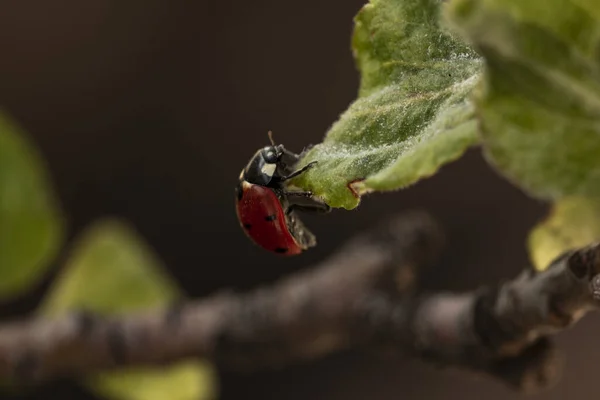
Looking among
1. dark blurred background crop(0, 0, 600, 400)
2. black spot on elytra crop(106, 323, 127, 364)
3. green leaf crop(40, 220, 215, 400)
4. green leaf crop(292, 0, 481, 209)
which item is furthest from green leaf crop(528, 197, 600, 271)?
dark blurred background crop(0, 0, 600, 400)

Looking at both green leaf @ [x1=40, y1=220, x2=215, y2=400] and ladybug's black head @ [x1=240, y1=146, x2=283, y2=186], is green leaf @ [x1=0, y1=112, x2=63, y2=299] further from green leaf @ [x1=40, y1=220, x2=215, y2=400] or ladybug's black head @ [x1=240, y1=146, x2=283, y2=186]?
ladybug's black head @ [x1=240, y1=146, x2=283, y2=186]


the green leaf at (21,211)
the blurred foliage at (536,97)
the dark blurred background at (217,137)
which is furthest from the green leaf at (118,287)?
the blurred foliage at (536,97)

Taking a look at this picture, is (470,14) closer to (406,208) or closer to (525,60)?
(525,60)

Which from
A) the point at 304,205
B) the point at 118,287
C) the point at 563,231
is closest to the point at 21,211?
the point at 118,287

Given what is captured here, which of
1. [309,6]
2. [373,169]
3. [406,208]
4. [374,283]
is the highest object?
[373,169]

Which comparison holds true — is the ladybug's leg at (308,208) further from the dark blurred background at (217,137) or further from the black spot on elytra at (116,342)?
the dark blurred background at (217,137)

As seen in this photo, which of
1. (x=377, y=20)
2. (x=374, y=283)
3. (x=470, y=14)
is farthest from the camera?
(x=374, y=283)

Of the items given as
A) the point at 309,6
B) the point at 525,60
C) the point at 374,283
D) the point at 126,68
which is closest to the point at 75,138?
the point at 126,68
